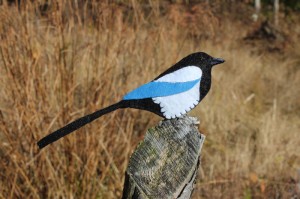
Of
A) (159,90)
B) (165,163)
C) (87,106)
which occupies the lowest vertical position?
(87,106)

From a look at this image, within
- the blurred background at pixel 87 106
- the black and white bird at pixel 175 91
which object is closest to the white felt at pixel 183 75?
the black and white bird at pixel 175 91

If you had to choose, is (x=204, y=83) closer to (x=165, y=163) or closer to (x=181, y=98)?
(x=181, y=98)

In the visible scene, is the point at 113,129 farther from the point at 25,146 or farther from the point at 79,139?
the point at 25,146

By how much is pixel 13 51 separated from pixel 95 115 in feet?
2.77

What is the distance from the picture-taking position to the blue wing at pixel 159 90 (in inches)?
35.6

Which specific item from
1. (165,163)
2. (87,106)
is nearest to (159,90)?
(165,163)

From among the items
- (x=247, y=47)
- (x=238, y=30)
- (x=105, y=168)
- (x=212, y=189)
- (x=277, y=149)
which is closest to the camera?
(x=105, y=168)

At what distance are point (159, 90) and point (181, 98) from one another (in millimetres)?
51

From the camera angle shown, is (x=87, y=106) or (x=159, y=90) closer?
(x=159, y=90)

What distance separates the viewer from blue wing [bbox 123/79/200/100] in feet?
2.97

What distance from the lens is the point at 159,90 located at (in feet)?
2.97

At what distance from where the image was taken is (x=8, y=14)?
5.23ft

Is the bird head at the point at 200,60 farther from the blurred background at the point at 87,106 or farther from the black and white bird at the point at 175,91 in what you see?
the blurred background at the point at 87,106

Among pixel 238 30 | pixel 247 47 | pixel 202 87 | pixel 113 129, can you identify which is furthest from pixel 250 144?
pixel 238 30
